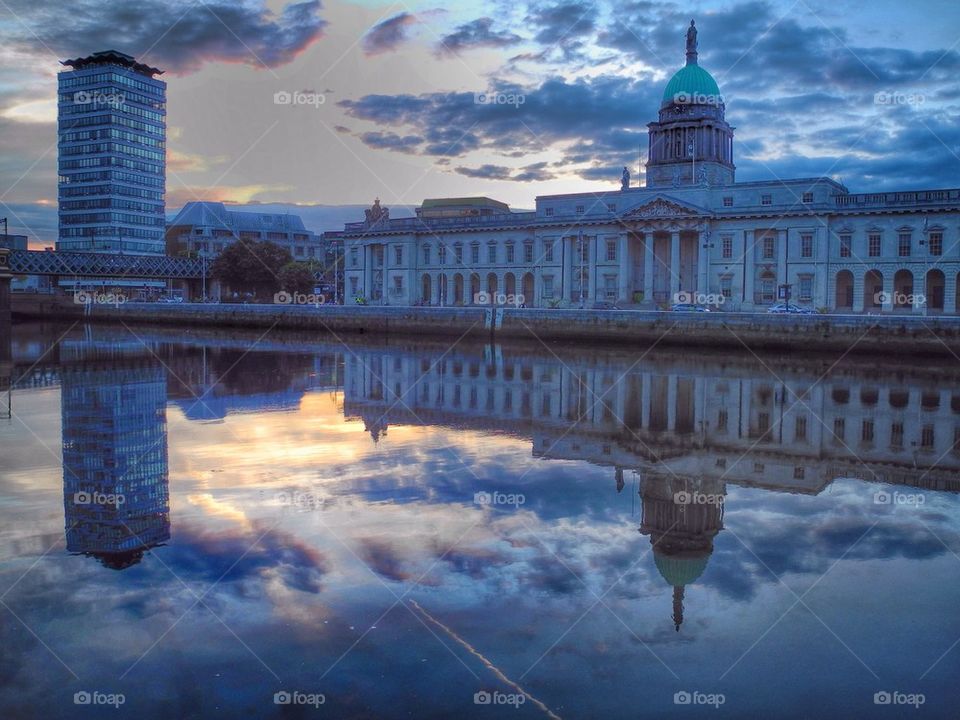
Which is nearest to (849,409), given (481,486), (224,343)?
(481,486)

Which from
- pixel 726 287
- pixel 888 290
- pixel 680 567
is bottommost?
pixel 680 567

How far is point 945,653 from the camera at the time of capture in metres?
8.04

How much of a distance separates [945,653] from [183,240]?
160413 millimetres

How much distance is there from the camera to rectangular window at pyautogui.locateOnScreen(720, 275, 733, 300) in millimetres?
75188

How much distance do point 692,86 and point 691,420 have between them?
2746 inches

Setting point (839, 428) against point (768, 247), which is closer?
point (839, 428)

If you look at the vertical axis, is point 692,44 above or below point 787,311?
above

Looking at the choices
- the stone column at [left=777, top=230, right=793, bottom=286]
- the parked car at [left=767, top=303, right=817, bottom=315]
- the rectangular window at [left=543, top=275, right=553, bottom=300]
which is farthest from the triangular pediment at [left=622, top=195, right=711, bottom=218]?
the parked car at [left=767, top=303, right=817, bottom=315]

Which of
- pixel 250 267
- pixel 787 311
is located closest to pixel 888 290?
pixel 787 311

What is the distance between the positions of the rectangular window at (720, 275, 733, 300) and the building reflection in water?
37417mm

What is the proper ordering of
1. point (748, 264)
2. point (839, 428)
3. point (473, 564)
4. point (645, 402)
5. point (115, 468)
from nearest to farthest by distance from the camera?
point (473, 564) < point (115, 468) < point (839, 428) < point (645, 402) < point (748, 264)

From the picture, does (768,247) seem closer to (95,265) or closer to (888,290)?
(888,290)

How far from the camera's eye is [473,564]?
1026cm

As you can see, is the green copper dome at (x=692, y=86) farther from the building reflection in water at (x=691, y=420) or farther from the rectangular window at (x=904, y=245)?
the building reflection in water at (x=691, y=420)
